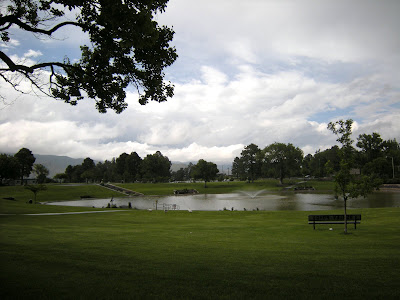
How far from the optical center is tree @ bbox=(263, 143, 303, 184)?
111 metres

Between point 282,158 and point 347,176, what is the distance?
322ft

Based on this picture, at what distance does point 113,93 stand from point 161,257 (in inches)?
274

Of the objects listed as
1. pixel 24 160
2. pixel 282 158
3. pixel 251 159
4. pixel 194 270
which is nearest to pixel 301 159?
pixel 282 158

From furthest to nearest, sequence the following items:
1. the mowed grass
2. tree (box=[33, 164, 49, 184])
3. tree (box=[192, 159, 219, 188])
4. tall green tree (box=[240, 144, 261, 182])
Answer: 1. tall green tree (box=[240, 144, 261, 182])
2. tree (box=[192, 159, 219, 188])
3. tree (box=[33, 164, 49, 184])
4. the mowed grass

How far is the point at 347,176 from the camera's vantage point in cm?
1723

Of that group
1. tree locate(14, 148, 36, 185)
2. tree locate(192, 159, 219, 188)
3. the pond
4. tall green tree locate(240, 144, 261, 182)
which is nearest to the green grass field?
the pond

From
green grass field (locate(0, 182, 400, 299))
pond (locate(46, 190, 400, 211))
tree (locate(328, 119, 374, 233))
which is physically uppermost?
tree (locate(328, 119, 374, 233))

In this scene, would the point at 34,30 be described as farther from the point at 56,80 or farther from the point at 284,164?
the point at 284,164

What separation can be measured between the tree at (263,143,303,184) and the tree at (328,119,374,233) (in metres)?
96.6

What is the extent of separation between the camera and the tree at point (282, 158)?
11125 centimetres

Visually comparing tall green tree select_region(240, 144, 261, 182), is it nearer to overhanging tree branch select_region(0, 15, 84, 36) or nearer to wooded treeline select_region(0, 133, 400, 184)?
wooded treeline select_region(0, 133, 400, 184)

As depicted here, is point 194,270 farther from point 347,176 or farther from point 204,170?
point 204,170

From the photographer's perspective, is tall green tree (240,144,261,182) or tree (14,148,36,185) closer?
tree (14,148,36,185)

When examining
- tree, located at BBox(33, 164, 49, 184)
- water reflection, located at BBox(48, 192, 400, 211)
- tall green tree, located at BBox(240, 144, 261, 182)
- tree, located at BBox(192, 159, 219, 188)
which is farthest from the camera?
tall green tree, located at BBox(240, 144, 261, 182)
